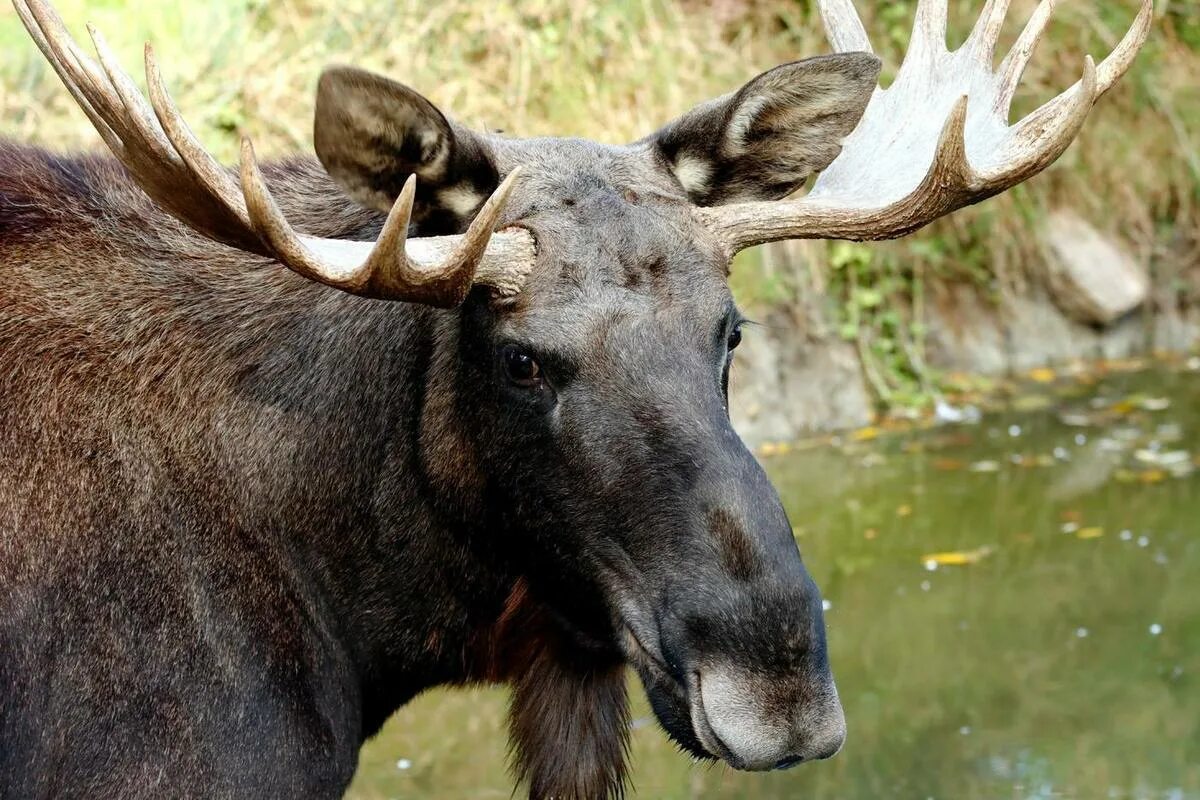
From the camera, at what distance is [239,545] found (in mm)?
3555

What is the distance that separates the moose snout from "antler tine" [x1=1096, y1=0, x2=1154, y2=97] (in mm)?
1675

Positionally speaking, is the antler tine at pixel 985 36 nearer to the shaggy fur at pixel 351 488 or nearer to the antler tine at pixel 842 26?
the antler tine at pixel 842 26

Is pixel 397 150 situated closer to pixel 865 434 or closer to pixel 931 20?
pixel 931 20

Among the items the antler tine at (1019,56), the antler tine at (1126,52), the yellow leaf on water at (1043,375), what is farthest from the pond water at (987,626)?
the antler tine at (1126,52)

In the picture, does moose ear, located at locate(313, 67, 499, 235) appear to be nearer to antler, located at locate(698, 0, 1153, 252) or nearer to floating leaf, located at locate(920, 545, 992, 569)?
antler, located at locate(698, 0, 1153, 252)

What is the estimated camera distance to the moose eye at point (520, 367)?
3.34 meters

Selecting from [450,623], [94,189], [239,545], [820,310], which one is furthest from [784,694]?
[820,310]

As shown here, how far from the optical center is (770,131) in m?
3.89

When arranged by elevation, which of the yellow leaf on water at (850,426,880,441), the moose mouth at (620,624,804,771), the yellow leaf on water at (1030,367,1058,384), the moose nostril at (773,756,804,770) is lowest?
the yellow leaf on water at (850,426,880,441)

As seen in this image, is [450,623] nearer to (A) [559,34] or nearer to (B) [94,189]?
(B) [94,189]

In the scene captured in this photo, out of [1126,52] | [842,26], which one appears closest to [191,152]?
[842,26]

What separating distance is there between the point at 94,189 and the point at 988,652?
155 inches

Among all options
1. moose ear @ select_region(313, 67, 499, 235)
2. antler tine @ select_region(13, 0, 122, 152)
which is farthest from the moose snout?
antler tine @ select_region(13, 0, 122, 152)

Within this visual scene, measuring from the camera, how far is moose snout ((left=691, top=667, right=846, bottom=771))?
303 cm
